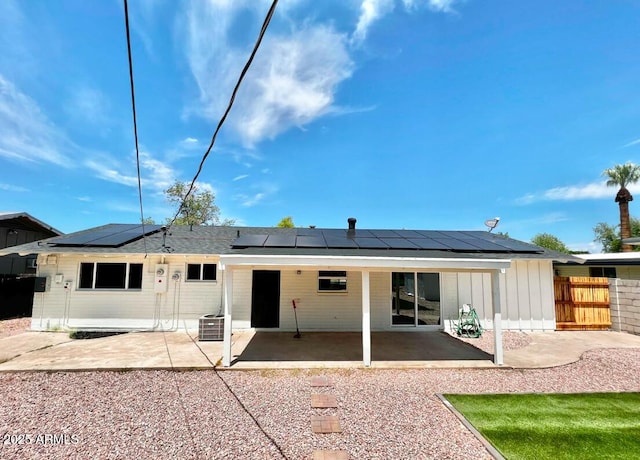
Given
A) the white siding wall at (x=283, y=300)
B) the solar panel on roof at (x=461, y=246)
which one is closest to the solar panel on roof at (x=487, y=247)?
the solar panel on roof at (x=461, y=246)

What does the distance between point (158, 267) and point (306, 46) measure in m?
7.75

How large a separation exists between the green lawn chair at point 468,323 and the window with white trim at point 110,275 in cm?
1023

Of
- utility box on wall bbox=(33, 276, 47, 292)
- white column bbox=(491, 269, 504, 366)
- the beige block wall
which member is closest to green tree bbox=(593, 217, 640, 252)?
the beige block wall

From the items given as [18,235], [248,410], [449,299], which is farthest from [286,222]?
[248,410]

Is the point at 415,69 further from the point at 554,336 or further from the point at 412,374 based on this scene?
the point at 554,336

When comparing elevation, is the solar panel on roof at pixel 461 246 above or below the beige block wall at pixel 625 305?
above

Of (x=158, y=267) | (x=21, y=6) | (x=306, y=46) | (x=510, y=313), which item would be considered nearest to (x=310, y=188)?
(x=158, y=267)

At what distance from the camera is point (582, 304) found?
9477mm

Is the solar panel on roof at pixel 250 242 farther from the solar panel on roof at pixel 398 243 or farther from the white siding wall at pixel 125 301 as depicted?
the solar panel on roof at pixel 398 243

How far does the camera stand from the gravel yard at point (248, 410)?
3.12 metres

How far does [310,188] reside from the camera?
20203 millimetres

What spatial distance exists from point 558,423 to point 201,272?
29.3ft

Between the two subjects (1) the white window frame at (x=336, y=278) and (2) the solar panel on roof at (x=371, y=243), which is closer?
(2) the solar panel on roof at (x=371, y=243)

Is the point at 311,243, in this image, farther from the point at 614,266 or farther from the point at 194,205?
the point at 194,205
